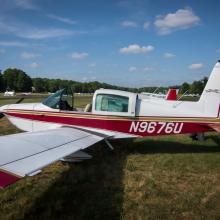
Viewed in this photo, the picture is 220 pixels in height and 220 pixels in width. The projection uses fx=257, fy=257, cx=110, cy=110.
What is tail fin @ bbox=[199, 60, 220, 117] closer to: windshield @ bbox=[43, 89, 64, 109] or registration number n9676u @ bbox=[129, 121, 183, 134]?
registration number n9676u @ bbox=[129, 121, 183, 134]

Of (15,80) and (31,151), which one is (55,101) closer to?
(31,151)

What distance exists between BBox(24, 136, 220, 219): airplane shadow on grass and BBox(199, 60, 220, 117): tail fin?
197 cm

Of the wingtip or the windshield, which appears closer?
the wingtip

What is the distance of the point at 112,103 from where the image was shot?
667 cm

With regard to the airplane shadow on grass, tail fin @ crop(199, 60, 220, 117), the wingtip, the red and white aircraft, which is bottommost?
the airplane shadow on grass

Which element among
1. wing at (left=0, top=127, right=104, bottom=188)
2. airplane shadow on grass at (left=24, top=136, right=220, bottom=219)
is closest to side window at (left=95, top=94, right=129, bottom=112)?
wing at (left=0, top=127, right=104, bottom=188)

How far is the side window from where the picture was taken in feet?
21.8

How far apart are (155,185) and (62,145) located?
197 cm

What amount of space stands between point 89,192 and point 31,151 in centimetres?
140

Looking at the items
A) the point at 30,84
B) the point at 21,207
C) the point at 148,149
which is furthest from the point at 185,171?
the point at 30,84

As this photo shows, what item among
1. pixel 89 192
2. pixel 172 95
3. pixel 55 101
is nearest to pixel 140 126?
pixel 55 101

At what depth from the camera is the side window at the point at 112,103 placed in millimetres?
6648

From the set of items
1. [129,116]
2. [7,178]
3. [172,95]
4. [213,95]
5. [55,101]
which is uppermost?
[213,95]

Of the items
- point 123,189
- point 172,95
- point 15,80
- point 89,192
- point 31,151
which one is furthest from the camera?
point 15,80
